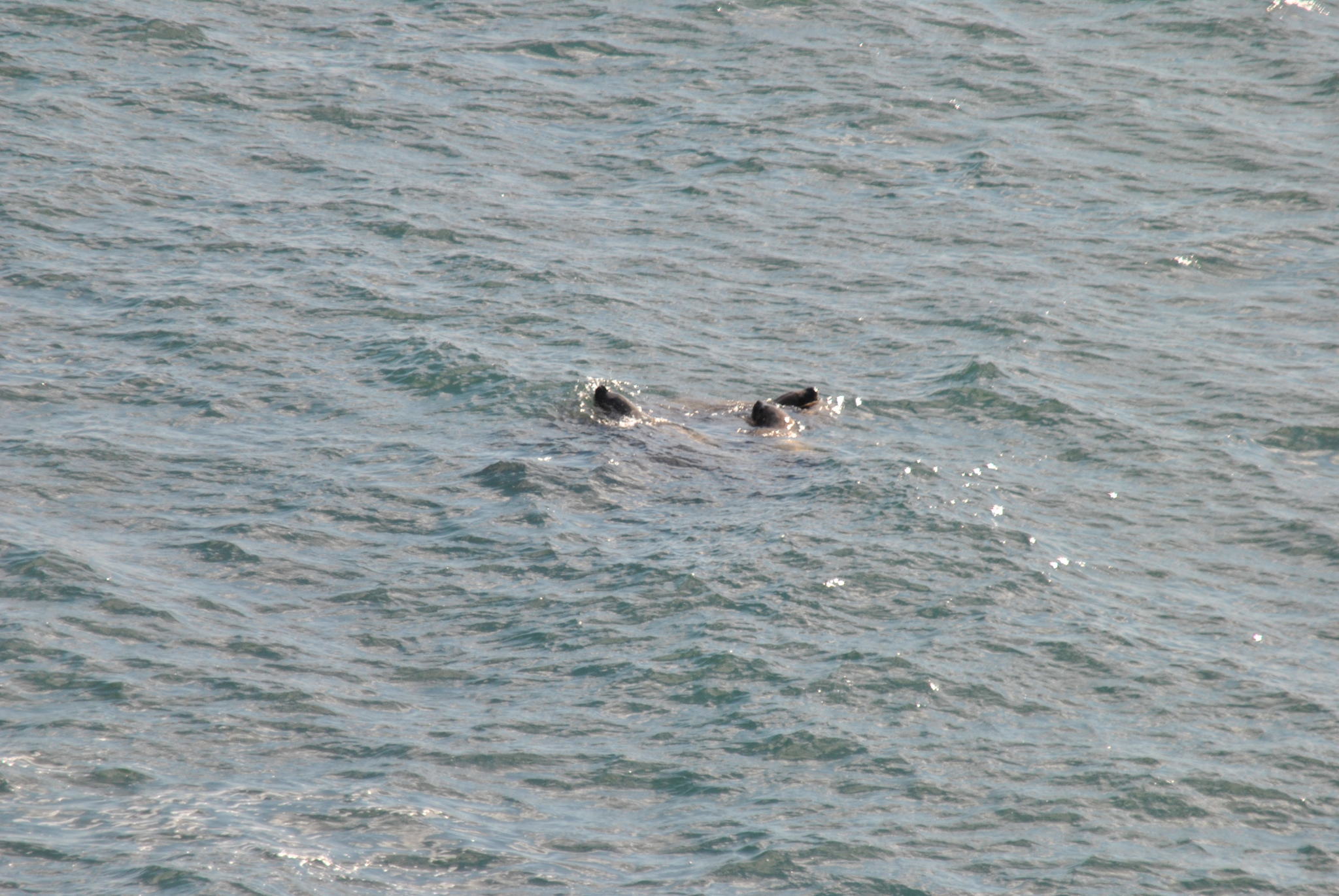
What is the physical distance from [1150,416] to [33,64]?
13819 mm

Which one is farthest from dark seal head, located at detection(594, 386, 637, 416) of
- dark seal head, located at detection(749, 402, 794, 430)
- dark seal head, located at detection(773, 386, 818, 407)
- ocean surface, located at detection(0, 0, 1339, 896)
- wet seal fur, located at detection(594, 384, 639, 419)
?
dark seal head, located at detection(773, 386, 818, 407)

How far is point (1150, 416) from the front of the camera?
1291cm

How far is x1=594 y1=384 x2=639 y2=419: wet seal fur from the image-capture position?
12.4 m

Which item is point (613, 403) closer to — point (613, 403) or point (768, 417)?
point (613, 403)

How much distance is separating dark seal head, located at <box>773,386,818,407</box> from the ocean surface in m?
0.23

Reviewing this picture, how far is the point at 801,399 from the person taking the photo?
41.2 ft

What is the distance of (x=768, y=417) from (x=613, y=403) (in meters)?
1.24

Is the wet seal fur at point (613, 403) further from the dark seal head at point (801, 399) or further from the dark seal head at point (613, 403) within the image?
the dark seal head at point (801, 399)

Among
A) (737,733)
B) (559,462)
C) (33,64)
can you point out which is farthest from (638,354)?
(33,64)

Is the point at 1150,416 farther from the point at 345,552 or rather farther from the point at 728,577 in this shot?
the point at 345,552

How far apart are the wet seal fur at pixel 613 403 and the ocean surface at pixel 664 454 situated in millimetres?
133

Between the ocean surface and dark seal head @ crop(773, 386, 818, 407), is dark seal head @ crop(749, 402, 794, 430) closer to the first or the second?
the ocean surface

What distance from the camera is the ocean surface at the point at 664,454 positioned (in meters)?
7.93

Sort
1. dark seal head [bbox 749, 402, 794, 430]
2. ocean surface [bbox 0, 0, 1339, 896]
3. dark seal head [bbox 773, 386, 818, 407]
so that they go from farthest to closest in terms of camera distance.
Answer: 1. dark seal head [bbox 773, 386, 818, 407]
2. dark seal head [bbox 749, 402, 794, 430]
3. ocean surface [bbox 0, 0, 1339, 896]
